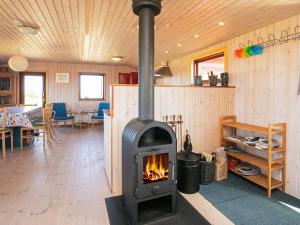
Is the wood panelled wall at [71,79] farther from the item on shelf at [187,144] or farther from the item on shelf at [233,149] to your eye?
the item on shelf at [233,149]

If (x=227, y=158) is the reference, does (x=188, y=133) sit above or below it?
above

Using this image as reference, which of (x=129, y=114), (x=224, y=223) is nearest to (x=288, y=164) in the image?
(x=224, y=223)

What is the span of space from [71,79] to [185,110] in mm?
5959

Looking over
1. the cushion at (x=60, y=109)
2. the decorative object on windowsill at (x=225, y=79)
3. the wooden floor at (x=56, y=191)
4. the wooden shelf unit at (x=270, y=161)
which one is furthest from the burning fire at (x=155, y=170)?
the cushion at (x=60, y=109)

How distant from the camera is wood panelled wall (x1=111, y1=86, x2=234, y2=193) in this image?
2529 millimetres

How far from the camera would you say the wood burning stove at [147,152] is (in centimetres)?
190

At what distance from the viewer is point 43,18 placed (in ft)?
9.27

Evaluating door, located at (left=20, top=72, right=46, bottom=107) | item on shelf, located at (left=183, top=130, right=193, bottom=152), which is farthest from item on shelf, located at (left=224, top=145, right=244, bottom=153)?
door, located at (left=20, top=72, right=46, bottom=107)

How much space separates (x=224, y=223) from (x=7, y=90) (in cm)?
748

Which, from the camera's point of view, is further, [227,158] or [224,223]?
[227,158]

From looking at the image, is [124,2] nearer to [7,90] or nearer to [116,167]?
[116,167]

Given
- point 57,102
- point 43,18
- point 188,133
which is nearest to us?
point 43,18

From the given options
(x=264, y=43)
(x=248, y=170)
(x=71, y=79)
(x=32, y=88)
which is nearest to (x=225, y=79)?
(x=264, y=43)

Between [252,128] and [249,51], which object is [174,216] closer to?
[252,128]
